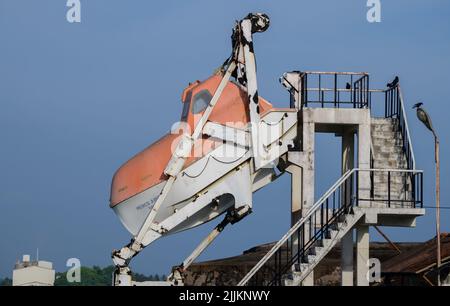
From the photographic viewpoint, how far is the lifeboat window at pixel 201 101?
47.2m

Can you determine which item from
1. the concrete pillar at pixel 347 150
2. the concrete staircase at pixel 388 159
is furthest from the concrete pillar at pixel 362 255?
the concrete pillar at pixel 347 150

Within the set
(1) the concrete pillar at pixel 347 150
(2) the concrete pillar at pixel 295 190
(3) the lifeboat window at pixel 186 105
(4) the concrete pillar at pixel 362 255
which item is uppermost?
(3) the lifeboat window at pixel 186 105

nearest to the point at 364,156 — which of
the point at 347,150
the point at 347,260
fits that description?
the point at 347,150

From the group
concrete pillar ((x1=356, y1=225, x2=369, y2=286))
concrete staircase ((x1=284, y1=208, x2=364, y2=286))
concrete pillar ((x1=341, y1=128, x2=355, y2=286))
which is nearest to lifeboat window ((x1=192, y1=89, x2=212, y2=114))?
concrete pillar ((x1=341, y1=128, x2=355, y2=286))

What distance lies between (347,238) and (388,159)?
313cm

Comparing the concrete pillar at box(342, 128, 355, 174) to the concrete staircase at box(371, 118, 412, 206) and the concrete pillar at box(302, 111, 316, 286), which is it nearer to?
the concrete staircase at box(371, 118, 412, 206)

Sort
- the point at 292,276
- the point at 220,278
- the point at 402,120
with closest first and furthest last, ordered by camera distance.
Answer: the point at 292,276 < the point at 402,120 < the point at 220,278

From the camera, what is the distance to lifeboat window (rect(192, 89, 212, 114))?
47188 millimetres

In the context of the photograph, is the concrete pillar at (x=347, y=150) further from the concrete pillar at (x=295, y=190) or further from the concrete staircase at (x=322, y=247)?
the concrete staircase at (x=322, y=247)

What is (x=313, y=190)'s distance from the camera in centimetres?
4738

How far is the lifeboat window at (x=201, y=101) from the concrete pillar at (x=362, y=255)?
6.73 meters

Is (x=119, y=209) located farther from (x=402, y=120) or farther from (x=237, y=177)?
(x=402, y=120)

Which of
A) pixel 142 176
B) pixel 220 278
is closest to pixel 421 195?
pixel 142 176

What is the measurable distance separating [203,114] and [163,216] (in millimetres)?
3734
